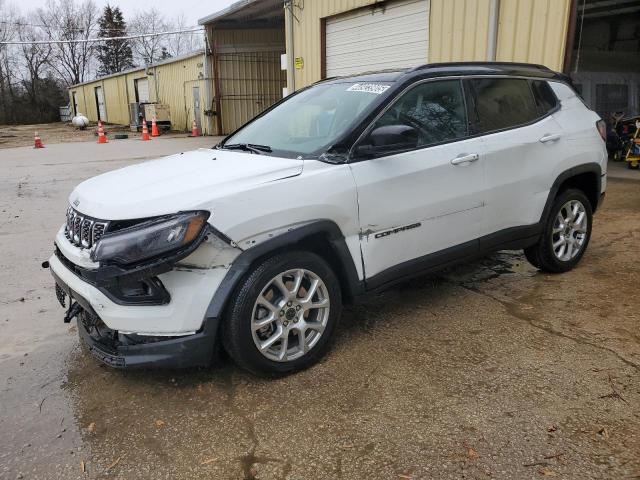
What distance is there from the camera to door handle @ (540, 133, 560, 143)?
4.29 metres

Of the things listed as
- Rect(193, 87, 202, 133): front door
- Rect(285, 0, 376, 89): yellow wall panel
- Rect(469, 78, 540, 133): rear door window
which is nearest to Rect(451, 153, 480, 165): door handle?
Rect(469, 78, 540, 133): rear door window

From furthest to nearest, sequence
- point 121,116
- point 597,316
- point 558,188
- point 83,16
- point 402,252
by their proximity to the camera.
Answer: point 83,16
point 121,116
point 558,188
point 597,316
point 402,252

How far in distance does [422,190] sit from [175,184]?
1565 mm

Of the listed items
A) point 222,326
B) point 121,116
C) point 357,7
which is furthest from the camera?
point 121,116

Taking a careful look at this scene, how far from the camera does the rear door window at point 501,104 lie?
4.00 m

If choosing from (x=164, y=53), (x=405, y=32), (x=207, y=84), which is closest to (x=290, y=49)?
(x=405, y=32)

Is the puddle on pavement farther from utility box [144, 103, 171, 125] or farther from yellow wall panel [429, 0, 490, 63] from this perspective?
utility box [144, 103, 171, 125]

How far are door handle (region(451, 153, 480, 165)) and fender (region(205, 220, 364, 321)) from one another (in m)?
1.07

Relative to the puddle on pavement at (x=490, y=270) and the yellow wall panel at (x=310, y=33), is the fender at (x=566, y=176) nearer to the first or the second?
the puddle on pavement at (x=490, y=270)

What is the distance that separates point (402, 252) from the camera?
3.51 metres

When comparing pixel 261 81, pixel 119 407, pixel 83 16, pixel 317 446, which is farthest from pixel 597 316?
pixel 83 16

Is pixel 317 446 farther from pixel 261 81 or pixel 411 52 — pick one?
pixel 261 81

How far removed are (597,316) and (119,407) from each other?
328 cm

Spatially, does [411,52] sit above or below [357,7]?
below
